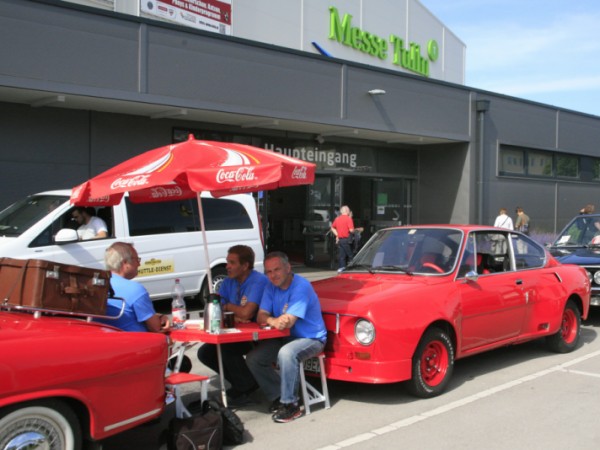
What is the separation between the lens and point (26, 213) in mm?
8516

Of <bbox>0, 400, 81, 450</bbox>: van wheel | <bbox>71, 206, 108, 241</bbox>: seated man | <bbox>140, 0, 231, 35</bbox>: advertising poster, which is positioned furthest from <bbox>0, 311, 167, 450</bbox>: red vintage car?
<bbox>140, 0, 231, 35</bbox>: advertising poster

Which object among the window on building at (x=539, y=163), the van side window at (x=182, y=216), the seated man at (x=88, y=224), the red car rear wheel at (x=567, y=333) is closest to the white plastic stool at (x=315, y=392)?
the red car rear wheel at (x=567, y=333)

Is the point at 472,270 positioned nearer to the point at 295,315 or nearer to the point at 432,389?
the point at 432,389

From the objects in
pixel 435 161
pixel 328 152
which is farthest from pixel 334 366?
pixel 435 161

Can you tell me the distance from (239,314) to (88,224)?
4024mm

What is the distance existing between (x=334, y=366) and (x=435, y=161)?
14.6m

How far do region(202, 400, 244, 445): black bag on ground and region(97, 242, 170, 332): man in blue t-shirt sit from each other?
26.7 inches

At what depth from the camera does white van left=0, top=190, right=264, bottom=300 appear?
8211 millimetres

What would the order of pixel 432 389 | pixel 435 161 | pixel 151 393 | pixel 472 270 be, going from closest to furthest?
pixel 151 393 < pixel 432 389 < pixel 472 270 < pixel 435 161

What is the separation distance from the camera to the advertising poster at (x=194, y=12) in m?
15.4

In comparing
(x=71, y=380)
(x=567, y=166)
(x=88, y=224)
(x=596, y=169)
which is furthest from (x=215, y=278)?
(x=596, y=169)

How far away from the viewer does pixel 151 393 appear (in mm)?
3990

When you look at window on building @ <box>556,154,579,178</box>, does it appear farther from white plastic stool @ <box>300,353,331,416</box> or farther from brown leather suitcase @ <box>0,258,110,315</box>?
brown leather suitcase @ <box>0,258,110,315</box>

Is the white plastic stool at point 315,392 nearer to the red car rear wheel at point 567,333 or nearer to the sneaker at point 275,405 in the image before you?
the sneaker at point 275,405
